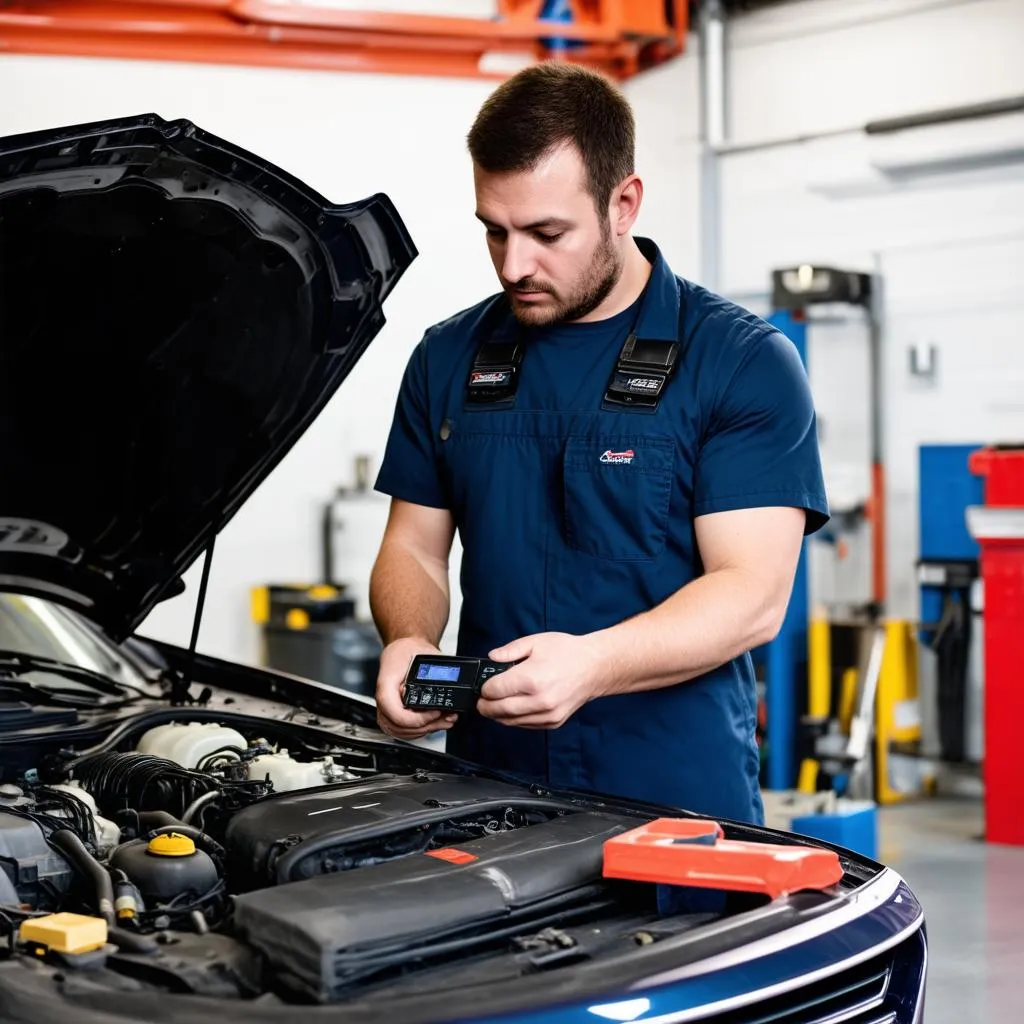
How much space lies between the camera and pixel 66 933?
1357mm

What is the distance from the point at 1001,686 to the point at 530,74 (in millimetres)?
3788

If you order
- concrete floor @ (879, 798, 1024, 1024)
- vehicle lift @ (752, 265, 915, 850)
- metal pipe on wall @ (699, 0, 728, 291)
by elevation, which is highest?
metal pipe on wall @ (699, 0, 728, 291)

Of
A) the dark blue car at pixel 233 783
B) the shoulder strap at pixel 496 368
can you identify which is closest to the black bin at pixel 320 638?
the dark blue car at pixel 233 783

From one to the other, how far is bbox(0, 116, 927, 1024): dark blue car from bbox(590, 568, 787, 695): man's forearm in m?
0.18

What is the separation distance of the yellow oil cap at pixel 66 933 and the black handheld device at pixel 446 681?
1.72 ft

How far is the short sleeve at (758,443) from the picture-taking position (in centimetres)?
198

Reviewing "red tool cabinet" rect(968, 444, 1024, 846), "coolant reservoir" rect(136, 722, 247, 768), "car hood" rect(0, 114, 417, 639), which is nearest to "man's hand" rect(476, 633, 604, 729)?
"coolant reservoir" rect(136, 722, 247, 768)

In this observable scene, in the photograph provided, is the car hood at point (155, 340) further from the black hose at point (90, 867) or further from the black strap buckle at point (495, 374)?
the black hose at point (90, 867)

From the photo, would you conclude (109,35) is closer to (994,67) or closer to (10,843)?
(994,67)

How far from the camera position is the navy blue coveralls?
201 centimetres

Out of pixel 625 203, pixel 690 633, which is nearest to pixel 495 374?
pixel 625 203

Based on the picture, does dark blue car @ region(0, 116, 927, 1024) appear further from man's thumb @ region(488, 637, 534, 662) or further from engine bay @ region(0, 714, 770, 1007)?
man's thumb @ region(488, 637, 534, 662)

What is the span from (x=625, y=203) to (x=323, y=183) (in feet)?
14.4

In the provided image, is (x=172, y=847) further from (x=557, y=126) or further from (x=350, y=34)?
(x=350, y=34)
